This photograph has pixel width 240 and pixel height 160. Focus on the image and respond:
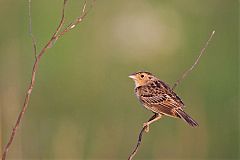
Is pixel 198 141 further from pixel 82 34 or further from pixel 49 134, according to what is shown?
pixel 82 34

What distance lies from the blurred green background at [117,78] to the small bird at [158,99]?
1.23 meters

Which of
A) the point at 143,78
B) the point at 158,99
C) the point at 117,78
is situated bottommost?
the point at 158,99

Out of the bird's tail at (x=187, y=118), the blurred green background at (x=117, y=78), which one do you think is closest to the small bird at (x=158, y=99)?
the bird's tail at (x=187, y=118)

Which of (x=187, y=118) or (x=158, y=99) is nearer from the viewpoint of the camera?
(x=187, y=118)

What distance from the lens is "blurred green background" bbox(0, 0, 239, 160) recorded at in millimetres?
8617

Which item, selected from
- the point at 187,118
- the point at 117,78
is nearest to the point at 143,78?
the point at 187,118

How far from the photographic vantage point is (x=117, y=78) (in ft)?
35.3

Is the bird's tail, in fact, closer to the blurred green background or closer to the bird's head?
the bird's head

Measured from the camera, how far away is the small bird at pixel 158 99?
6.20 meters

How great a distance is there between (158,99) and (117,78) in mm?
4283

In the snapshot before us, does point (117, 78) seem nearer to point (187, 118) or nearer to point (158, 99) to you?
point (158, 99)

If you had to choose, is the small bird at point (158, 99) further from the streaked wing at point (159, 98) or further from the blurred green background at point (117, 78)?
the blurred green background at point (117, 78)

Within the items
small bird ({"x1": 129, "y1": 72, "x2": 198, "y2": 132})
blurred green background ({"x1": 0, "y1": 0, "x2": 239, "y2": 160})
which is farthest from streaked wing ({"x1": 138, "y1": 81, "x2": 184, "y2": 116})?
blurred green background ({"x1": 0, "y1": 0, "x2": 239, "y2": 160})

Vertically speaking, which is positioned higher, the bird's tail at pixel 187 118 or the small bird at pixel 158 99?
the small bird at pixel 158 99
